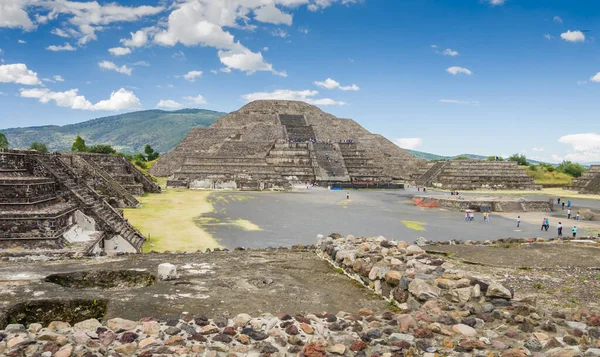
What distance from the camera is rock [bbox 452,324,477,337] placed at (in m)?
5.15

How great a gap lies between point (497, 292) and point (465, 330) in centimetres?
108

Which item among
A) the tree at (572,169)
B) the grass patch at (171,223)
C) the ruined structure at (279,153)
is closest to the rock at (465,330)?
the grass patch at (171,223)

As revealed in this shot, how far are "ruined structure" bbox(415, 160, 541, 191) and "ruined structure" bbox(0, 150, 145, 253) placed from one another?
42.1 m

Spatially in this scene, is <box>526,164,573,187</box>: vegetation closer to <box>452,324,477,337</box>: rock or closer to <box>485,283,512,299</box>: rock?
<box>485,283,512,299</box>: rock

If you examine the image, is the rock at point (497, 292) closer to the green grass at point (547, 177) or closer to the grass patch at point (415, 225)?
the grass patch at point (415, 225)

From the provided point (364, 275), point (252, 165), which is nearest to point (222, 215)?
point (364, 275)

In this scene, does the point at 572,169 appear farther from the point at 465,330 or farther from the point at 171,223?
the point at 465,330

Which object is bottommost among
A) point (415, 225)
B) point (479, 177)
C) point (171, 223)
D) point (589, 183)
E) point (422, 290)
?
point (171, 223)

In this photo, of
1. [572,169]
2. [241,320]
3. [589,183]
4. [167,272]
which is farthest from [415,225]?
[572,169]

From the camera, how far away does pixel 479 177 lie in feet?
170

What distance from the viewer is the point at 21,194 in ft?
44.9

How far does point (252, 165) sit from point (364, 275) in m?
40.7

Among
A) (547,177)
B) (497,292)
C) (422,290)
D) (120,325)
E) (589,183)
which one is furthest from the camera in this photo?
(547,177)

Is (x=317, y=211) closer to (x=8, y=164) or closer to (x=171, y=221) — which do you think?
(x=171, y=221)
